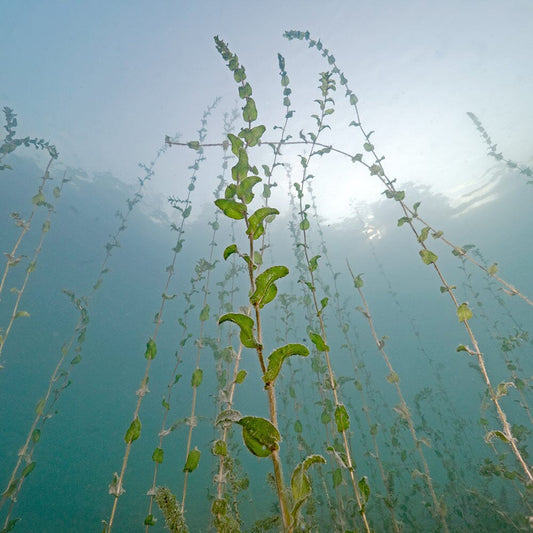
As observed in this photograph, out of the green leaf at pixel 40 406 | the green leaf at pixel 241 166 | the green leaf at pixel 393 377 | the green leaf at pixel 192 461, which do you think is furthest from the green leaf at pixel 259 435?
the green leaf at pixel 40 406

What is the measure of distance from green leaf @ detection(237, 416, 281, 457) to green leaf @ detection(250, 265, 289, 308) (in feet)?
1.19

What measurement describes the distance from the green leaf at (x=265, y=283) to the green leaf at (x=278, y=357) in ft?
0.60

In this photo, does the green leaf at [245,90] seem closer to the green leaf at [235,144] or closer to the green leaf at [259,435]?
the green leaf at [235,144]

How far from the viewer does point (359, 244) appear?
40.0m

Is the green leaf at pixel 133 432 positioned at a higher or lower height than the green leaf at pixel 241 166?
lower

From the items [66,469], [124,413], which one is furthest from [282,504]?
[124,413]

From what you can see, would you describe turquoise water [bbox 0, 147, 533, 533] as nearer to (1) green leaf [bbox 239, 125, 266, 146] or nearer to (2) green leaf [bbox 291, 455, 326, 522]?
(2) green leaf [bbox 291, 455, 326, 522]

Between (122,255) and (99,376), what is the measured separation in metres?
24.4

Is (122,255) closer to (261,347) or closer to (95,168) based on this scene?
(95,168)

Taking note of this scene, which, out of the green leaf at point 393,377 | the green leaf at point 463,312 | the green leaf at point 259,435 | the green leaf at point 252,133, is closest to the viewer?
the green leaf at point 259,435

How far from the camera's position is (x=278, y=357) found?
2.83ft

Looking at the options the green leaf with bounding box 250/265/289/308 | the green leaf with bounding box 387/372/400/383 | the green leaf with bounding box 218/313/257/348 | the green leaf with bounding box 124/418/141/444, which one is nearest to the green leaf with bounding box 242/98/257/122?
the green leaf with bounding box 250/265/289/308

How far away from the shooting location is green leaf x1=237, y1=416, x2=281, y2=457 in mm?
744

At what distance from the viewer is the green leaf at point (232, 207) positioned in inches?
42.9
